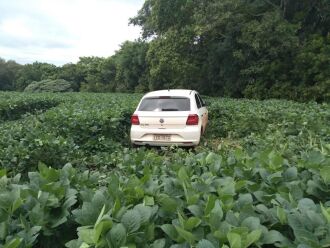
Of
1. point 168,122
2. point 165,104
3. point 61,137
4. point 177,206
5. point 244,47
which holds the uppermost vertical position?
point 244,47

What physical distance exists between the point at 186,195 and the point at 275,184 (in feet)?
2.38

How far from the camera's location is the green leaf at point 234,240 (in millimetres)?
1672

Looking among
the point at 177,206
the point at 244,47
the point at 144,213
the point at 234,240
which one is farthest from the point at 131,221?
the point at 244,47

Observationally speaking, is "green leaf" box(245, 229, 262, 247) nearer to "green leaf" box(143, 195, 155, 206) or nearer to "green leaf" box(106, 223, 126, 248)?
"green leaf" box(106, 223, 126, 248)

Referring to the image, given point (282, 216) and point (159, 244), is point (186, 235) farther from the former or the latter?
point (282, 216)

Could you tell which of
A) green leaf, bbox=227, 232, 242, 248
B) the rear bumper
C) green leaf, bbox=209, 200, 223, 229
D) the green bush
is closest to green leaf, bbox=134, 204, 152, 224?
green leaf, bbox=209, 200, 223, 229

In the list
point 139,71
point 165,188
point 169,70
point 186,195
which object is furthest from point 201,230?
point 139,71

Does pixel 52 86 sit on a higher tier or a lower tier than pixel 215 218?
lower

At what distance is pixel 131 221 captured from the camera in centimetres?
189

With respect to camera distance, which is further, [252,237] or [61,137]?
[61,137]

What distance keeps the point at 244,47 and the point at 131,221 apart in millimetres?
24518

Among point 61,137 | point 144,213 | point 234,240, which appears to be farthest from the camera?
point 61,137

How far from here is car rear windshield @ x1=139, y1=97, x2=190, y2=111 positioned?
10.0m

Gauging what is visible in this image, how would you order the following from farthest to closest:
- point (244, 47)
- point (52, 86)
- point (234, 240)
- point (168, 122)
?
point (52, 86), point (244, 47), point (168, 122), point (234, 240)
